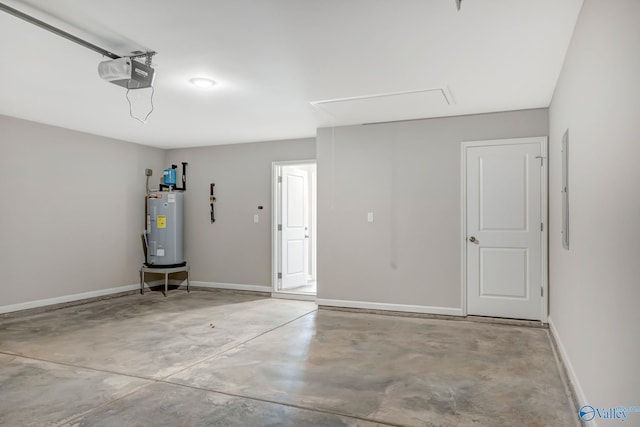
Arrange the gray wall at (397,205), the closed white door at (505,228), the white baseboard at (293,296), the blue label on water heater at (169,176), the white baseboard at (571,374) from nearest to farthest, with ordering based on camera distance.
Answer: the white baseboard at (571,374)
the closed white door at (505,228)
the gray wall at (397,205)
the white baseboard at (293,296)
the blue label on water heater at (169,176)

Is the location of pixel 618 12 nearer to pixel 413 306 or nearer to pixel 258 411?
Answer: pixel 258 411

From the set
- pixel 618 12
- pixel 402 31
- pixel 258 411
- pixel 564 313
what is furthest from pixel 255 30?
pixel 564 313

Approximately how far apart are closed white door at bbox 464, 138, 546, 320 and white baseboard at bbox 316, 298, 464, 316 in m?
0.24

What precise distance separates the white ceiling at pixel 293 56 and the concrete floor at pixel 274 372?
7.77 ft

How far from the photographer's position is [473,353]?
376 cm

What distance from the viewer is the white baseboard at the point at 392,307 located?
199 inches

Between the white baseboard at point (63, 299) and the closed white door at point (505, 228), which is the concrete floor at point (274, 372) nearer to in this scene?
the white baseboard at point (63, 299)

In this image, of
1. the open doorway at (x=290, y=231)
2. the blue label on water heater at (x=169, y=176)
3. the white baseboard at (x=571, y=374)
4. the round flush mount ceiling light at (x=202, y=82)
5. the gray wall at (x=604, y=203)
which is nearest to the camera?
the gray wall at (x=604, y=203)

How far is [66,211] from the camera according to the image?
228 inches

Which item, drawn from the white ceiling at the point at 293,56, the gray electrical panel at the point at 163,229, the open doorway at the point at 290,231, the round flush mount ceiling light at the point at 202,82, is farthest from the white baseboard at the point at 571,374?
the gray electrical panel at the point at 163,229

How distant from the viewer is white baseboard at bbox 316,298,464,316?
505cm

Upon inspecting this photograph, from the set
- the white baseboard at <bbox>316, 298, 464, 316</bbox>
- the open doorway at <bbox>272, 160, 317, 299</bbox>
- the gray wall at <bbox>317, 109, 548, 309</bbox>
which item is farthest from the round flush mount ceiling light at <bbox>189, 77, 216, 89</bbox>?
the white baseboard at <bbox>316, 298, 464, 316</bbox>

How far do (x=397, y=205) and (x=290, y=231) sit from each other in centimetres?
204

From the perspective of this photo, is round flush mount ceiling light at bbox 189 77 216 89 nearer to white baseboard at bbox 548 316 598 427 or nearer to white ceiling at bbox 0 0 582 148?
white ceiling at bbox 0 0 582 148
